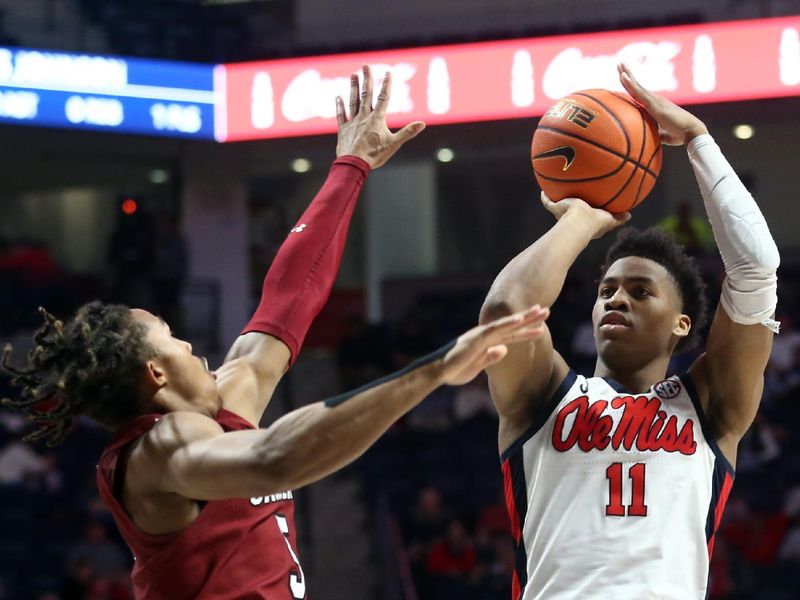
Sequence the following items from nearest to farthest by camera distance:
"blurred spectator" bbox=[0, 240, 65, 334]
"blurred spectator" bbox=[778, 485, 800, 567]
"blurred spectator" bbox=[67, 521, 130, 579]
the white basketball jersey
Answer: the white basketball jersey, "blurred spectator" bbox=[778, 485, 800, 567], "blurred spectator" bbox=[67, 521, 130, 579], "blurred spectator" bbox=[0, 240, 65, 334]

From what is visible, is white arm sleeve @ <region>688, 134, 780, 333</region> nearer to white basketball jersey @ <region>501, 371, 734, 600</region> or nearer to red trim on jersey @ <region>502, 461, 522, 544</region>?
white basketball jersey @ <region>501, 371, 734, 600</region>

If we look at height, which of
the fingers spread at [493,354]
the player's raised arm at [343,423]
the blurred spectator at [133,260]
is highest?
the blurred spectator at [133,260]

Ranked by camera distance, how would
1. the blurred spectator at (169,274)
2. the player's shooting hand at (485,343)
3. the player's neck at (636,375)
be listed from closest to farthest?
the player's shooting hand at (485,343) → the player's neck at (636,375) → the blurred spectator at (169,274)

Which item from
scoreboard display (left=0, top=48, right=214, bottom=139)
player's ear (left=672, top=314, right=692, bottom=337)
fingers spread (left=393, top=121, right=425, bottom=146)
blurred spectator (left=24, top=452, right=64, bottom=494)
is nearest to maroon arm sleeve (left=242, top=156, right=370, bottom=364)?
fingers spread (left=393, top=121, right=425, bottom=146)

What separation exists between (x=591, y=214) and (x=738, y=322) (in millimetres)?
453

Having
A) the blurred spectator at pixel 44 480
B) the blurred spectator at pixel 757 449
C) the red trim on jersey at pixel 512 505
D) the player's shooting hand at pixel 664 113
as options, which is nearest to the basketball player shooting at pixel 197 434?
the red trim on jersey at pixel 512 505

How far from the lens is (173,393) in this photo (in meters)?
2.85

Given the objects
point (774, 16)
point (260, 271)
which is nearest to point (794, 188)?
point (774, 16)

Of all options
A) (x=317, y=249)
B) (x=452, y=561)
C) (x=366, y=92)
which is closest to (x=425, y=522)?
(x=452, y=561)

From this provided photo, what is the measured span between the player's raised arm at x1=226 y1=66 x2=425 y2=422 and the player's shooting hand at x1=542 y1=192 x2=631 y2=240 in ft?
1.52

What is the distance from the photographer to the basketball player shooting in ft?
7.59

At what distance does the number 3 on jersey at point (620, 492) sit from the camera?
9.69ft

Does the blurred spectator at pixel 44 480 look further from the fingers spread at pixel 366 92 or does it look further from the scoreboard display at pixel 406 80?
the fingers spread at pixel 366 92

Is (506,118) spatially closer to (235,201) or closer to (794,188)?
(235,201)
